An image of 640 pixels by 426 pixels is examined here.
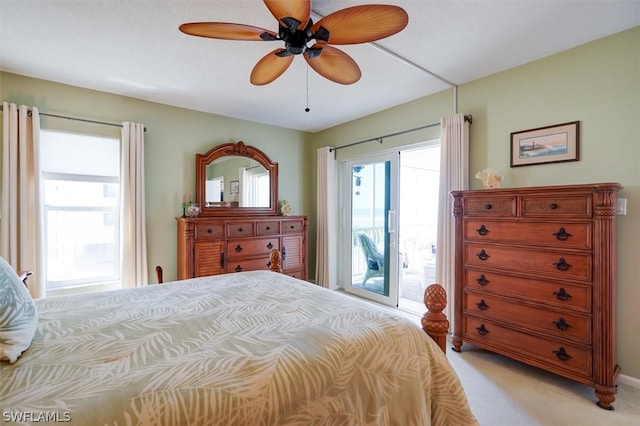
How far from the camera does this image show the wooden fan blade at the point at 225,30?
4.92ft

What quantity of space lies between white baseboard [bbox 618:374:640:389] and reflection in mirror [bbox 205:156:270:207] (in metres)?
4.07

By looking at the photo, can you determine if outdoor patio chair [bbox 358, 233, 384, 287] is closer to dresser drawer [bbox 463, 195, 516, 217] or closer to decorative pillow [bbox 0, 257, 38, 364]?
dresser drawer [bbox 463, 195, 516, 217]

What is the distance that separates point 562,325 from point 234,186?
3.85 metres

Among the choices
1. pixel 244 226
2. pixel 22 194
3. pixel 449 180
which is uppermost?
pixel 449 180

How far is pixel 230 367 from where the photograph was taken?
Result: 958 millimetres

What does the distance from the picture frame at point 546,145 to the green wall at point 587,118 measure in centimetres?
4

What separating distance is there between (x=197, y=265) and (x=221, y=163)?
4.84 ft

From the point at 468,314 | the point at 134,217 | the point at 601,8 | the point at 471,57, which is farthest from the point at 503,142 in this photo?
the point at 134,217

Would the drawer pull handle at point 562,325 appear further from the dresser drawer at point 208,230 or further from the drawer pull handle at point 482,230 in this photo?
the dresser drawer at point 208,230

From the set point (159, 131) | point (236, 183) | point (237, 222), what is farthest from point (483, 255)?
point (159, 131)

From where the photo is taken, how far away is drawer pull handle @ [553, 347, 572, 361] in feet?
6.80

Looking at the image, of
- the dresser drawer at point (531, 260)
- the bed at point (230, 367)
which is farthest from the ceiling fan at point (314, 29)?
the dresser drawer at point (531, 260)

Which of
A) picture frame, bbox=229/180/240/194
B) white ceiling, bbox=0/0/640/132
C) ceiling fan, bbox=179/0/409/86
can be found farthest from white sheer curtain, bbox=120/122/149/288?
ceiling fan, bbox=179/0/409/86

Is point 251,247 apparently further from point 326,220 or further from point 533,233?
point 533,233
